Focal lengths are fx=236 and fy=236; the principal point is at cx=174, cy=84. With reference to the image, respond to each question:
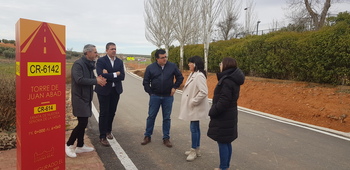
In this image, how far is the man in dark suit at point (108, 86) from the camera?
4574mm

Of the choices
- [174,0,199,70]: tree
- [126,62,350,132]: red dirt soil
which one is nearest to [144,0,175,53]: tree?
[174,0,199,70]: tree

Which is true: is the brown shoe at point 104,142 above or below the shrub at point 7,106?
below

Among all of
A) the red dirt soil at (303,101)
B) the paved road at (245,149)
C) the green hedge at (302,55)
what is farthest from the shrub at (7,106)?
the green hedge at (302,55)

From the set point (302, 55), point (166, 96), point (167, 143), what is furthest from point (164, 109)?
point (302, 55)

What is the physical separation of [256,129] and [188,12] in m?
16.8

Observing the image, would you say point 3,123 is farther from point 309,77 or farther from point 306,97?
point 309,77

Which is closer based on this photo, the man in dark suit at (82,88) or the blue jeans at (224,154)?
the blue jeans at (224,154)

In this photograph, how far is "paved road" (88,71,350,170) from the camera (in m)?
3.90

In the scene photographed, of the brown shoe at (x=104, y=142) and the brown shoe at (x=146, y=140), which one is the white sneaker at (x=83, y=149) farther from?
the brown shoe at (x=146, y=140)

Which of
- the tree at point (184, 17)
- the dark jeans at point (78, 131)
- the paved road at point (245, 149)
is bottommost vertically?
the paved road at point (245, 149)

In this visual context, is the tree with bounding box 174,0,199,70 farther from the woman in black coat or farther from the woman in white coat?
the woman in black coat

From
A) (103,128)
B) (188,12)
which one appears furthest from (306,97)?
(188,12)

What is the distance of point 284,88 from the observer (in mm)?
9688

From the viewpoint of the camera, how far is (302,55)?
965cm
